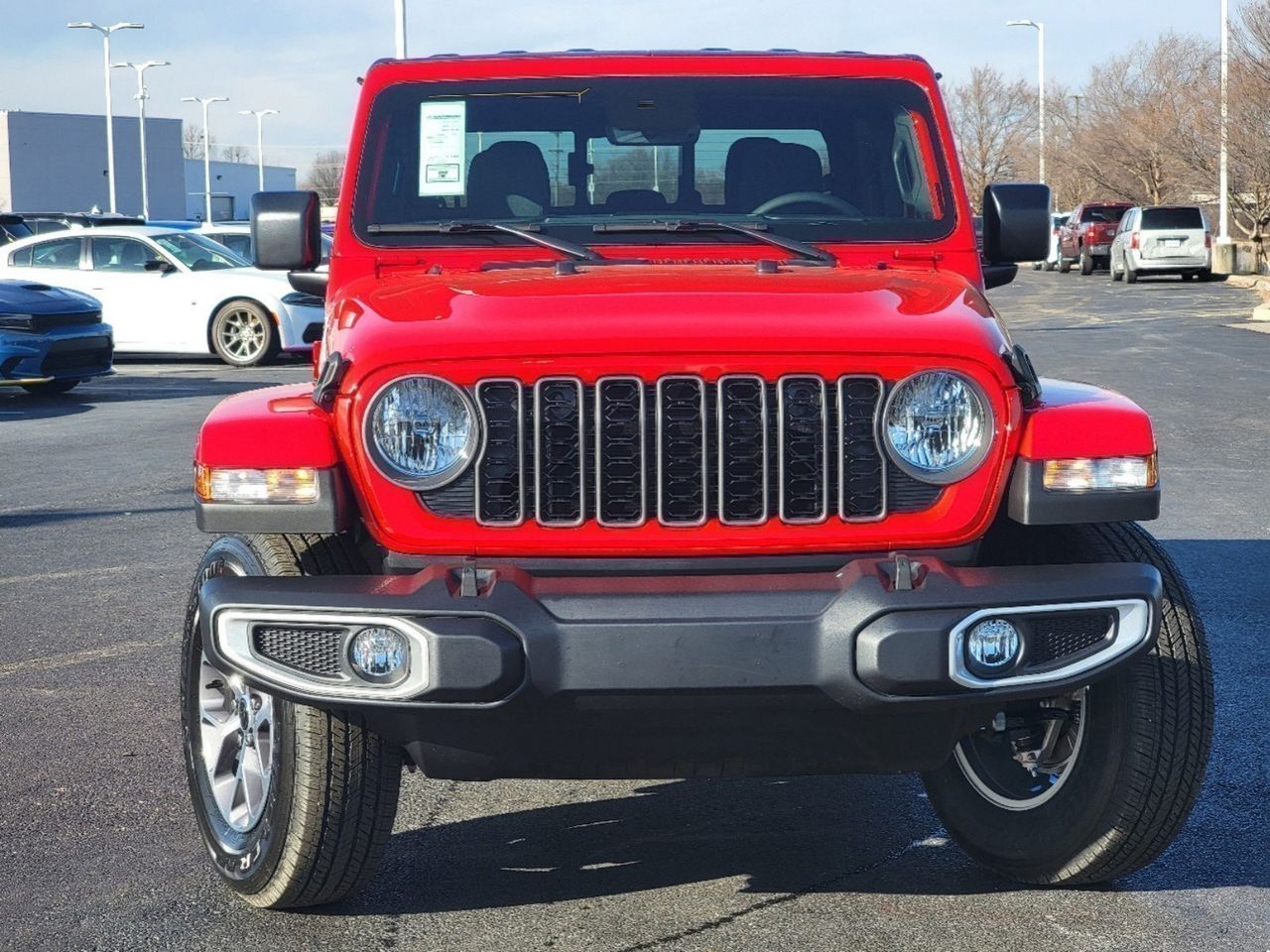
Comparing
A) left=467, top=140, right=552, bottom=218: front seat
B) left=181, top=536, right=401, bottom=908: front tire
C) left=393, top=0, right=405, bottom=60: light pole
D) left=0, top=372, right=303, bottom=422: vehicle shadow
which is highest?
left=393, top=0, right=405, bottom=60: light pole

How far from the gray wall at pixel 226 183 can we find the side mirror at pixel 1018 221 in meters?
107

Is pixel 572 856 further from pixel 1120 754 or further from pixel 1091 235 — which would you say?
pixel 1091 235

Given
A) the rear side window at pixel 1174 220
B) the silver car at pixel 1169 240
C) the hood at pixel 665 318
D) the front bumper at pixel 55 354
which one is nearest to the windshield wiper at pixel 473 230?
the hood at pixel 665 318

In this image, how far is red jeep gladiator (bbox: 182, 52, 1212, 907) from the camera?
3.64 metres

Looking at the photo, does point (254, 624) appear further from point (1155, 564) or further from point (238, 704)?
point (1155, 564)

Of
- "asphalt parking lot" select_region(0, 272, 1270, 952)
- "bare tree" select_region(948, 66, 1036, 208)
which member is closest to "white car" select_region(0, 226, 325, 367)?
"asphalt parking lot" select_region(0, 272, 1270, 952)

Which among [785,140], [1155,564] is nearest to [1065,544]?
[1155,564]

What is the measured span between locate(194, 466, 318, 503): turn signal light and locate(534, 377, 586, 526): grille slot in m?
0.47

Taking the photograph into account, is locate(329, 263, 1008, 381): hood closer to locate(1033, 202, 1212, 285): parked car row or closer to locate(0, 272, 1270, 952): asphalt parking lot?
locate(0, 272, 1270, 952): asphalt parking lot

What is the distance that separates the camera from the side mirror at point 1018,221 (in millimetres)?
5500

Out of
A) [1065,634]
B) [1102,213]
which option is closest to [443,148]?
[1065,634]

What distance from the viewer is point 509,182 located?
17.2 ft

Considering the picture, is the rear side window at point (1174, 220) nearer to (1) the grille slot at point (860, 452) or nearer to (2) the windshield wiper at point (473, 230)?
(2) the windshield wiper at point (473, 230)

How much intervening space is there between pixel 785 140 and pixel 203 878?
8.37ft
